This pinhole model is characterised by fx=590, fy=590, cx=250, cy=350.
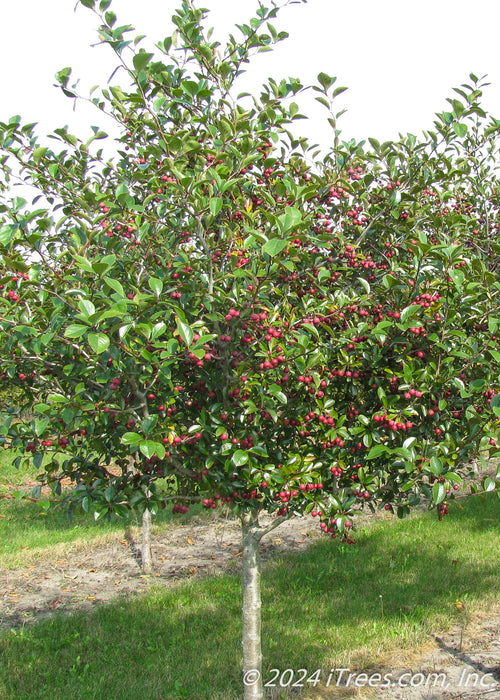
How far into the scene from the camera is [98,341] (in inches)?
95.2

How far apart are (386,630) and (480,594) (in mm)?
1483

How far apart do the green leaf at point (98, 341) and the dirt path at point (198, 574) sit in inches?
151

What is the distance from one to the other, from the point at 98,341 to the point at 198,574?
6.05m

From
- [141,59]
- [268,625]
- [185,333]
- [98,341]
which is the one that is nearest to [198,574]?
[268,625]

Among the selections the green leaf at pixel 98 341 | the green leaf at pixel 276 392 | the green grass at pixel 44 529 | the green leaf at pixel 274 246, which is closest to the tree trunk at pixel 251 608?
the green leaf at pixel 276 392

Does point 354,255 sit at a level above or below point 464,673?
above

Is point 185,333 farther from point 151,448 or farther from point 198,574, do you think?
point 198,574

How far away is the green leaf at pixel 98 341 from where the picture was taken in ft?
7.78

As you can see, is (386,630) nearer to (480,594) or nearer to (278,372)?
(480,594)

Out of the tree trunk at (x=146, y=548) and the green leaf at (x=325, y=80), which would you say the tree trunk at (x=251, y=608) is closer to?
the green leaf at (x=325, y=80)

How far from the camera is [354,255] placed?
3.68 m

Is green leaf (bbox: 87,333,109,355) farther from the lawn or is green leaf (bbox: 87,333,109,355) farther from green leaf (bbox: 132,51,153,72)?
the lawn

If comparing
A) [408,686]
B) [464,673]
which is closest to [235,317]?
[408,686]

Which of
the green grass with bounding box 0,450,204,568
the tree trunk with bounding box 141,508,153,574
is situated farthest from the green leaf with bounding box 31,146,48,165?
the green grass with bounding box 0,450,204,568
